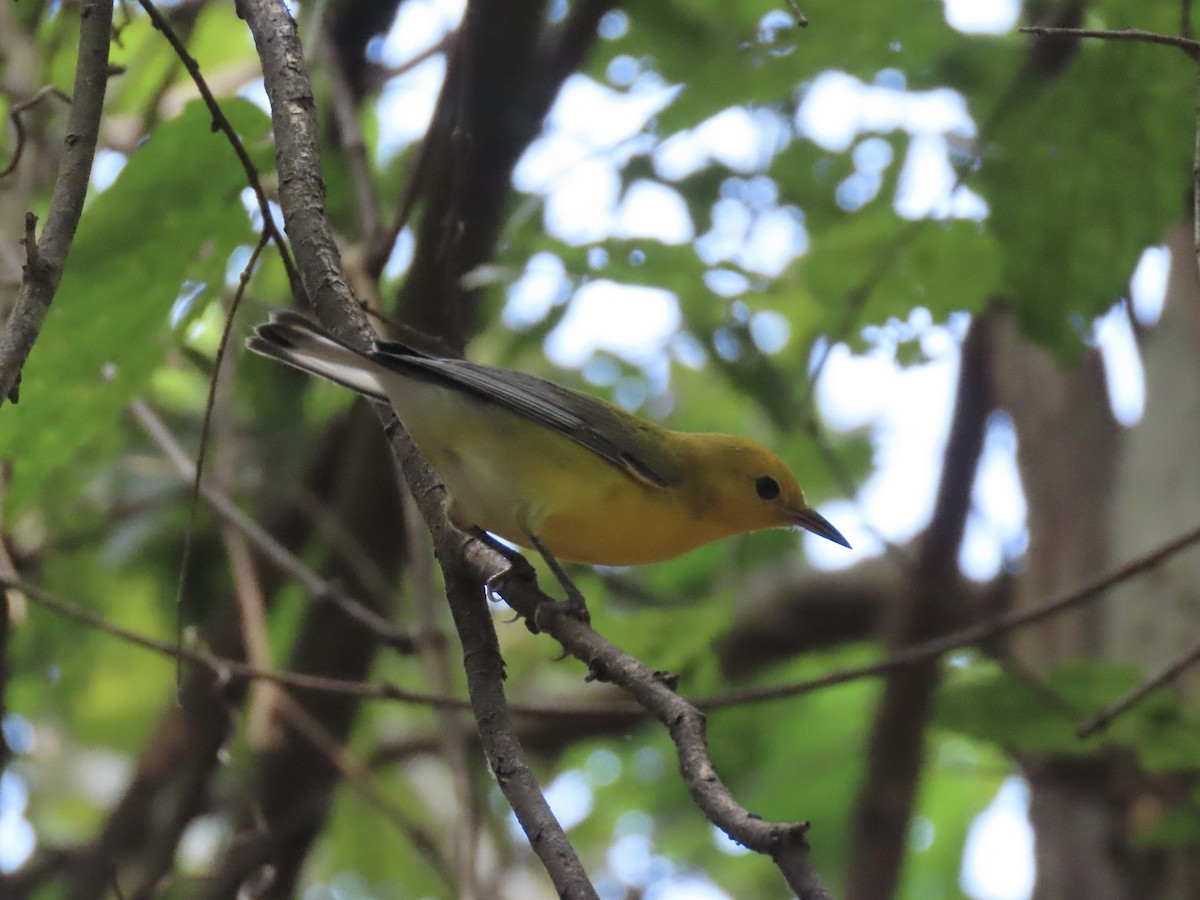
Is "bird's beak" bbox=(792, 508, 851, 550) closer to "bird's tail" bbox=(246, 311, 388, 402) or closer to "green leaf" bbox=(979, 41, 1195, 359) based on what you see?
"green leaf" bbox=(979, 41, 1195, 359)

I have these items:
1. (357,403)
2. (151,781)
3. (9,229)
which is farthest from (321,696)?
(9,229)

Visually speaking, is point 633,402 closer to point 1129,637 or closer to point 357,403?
point 357,403

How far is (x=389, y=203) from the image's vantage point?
251 inches

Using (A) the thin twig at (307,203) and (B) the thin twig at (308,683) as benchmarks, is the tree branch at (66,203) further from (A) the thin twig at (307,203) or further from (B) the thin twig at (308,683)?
(B) the thin twig at (308,683)

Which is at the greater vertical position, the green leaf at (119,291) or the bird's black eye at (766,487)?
the bird's black eye at (766,487)

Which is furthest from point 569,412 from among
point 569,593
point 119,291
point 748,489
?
point 119,291

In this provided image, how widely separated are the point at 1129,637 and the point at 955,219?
2.40m

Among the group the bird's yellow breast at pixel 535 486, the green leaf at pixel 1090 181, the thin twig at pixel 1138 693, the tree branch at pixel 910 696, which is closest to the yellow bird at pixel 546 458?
the bird's yellow breast at pixel 535 486

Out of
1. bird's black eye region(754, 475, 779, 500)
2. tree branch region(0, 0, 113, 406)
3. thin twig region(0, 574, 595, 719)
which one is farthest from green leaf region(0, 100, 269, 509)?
bird's black eye region(754, 475, 779, 500)

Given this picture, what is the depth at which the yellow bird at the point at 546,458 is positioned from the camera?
352 centimetres

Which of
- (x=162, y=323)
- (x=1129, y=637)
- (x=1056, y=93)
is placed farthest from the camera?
(x=1129, y=637)

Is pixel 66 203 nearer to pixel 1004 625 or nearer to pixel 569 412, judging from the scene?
pixel 569 412

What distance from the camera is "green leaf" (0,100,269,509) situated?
321 centimetres

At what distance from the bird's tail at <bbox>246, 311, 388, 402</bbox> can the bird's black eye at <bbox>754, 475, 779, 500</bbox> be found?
5.33ft
